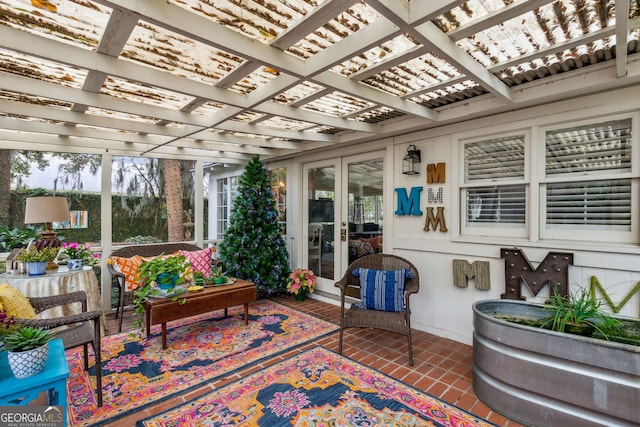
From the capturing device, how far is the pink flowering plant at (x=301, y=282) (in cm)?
491

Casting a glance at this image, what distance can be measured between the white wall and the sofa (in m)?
2.82

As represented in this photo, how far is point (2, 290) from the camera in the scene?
7.30ft

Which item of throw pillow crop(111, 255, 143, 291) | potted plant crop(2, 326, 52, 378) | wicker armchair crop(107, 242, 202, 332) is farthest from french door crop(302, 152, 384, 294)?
potted plant crop(2, 326, 52, 378)

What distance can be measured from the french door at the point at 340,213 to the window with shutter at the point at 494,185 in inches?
45.0

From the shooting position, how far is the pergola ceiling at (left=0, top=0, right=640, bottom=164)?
1.60 meters

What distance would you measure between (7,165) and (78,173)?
0.73 m

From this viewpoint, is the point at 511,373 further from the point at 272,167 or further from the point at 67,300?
the point at 272,167

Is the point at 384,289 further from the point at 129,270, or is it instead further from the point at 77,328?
the point at 129,270

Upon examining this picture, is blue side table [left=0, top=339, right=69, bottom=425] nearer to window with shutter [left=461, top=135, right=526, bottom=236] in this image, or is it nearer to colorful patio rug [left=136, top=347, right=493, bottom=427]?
colorful patio rug [left=136, top=347, right=493, bottom=427]

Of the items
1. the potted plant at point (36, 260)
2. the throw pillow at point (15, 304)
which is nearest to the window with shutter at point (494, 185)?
the throw pillow at point (15, 304)

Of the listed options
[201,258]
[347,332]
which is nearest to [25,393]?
[347,332]

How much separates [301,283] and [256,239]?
1040 mm

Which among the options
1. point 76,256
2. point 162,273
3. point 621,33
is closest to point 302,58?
point 621,33

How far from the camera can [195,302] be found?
10.8ft
